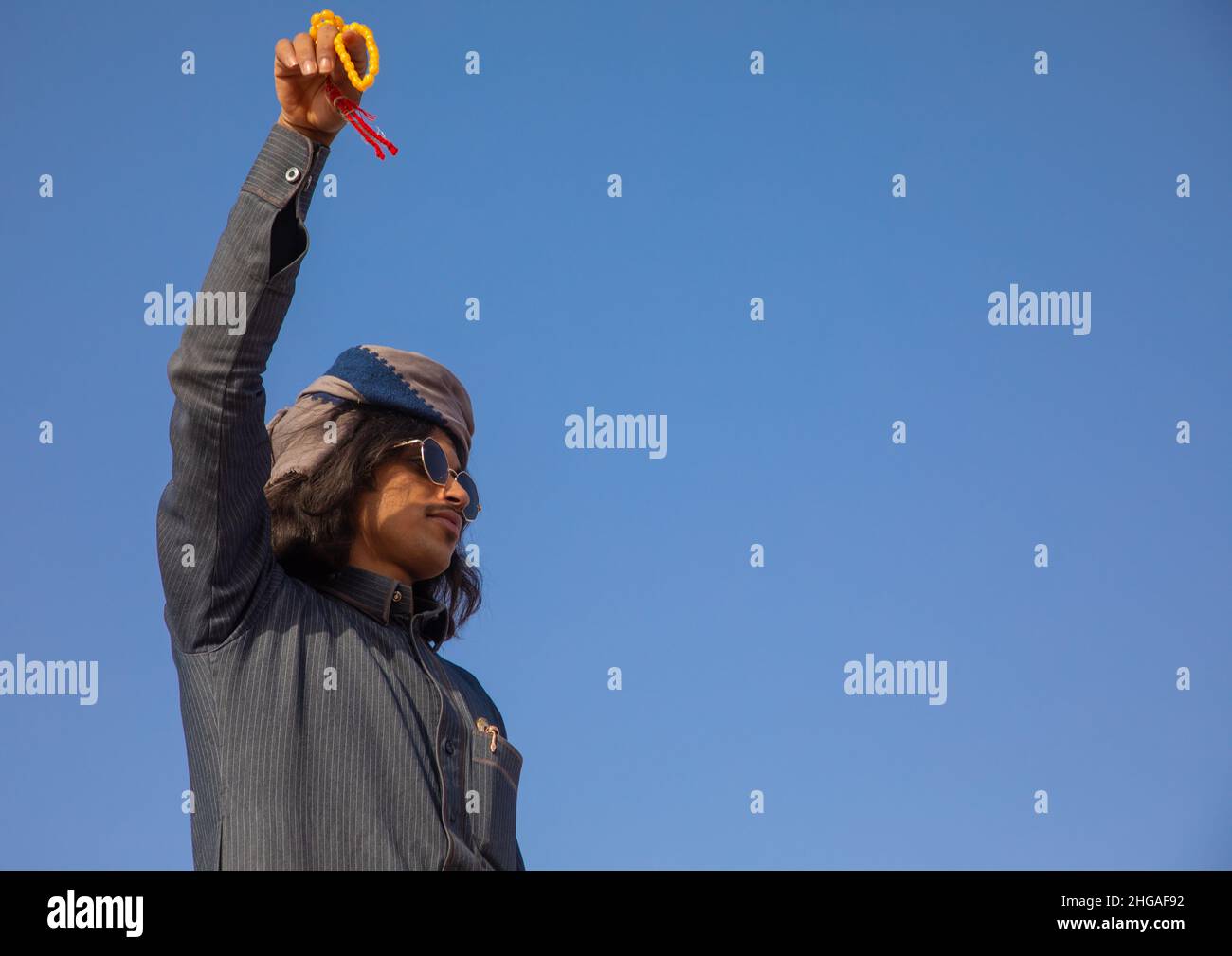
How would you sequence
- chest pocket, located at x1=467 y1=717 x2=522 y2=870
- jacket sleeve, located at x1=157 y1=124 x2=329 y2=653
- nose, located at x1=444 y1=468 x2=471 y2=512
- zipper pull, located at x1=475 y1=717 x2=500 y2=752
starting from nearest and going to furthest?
jacket sleeve, located at x1=157 y1=124 x2=329 y2=653 < chest pocket, located at x1=467 y1=717 x2=522 y2=870 < zipper pull, located at x1=475 y1=717 x2=500 y2=752 < nose, located at x1=444 y1=468 x2=471 y2=512

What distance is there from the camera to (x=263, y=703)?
9.21 feet

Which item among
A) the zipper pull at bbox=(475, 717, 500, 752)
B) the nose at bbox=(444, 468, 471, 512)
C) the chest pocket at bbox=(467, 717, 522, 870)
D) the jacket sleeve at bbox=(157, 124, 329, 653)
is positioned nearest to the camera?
the jacket sleeve at bbox=(157, 124, 329, 653)

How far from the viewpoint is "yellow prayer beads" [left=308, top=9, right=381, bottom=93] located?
107 inches

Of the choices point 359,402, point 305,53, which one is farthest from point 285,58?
point 359,402

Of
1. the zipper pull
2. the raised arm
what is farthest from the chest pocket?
the raised arm

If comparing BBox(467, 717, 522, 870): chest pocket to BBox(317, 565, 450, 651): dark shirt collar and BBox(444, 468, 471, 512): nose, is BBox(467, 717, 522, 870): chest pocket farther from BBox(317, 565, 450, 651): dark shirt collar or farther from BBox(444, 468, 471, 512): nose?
BBox(444, 468, 471, 512): nose

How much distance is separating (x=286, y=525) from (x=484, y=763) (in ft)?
2.26

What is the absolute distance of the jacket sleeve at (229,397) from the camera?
2.70m

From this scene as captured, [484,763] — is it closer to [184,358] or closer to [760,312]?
[184,358]

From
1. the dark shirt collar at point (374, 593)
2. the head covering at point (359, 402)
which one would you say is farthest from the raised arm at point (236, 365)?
the head covering at point (359, 402)

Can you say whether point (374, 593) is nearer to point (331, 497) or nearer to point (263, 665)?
point (331, 497)

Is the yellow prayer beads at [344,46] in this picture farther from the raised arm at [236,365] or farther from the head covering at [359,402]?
the head covering at [359,402]

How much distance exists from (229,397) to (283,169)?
0.44 meters
